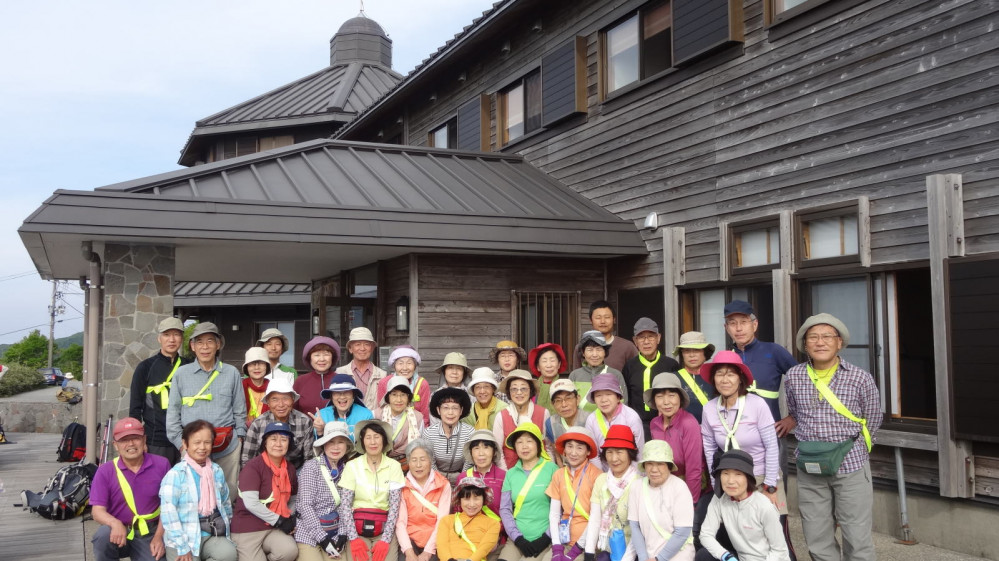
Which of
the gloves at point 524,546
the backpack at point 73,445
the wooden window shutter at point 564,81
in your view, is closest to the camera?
the gloves at point 524,546

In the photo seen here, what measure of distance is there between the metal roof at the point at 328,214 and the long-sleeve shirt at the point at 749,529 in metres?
4.87

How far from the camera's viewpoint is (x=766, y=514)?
4.49 metres

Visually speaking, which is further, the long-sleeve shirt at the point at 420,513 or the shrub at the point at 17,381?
the shrub at the point at 17,381

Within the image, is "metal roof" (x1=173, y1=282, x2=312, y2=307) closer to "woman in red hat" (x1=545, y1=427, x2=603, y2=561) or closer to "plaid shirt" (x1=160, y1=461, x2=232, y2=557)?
"plaid shirt" (x1=160, y1=461, x2=232, y2=557)

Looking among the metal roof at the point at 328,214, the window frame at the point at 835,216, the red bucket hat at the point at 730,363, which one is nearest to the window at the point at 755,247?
the window frame at the point at 835,216

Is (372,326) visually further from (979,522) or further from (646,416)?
(979,522)

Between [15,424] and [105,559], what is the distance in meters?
14.0

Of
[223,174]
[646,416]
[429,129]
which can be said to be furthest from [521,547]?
[429,129]

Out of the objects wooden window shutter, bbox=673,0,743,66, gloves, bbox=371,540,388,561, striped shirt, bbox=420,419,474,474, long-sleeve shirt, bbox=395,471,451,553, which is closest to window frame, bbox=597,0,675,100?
wooden window shutter, bbox=673,0,743,66

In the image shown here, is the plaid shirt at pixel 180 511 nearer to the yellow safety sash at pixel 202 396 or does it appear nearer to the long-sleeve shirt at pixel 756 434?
the yellow safety sash at pixel 202 396

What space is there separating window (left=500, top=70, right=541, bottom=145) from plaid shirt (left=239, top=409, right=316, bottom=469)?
7534 millimetres

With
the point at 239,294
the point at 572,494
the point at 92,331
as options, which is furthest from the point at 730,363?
the point at 239,294

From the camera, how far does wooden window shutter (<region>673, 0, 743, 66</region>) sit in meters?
8.25

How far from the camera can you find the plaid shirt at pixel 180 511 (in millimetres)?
5137
